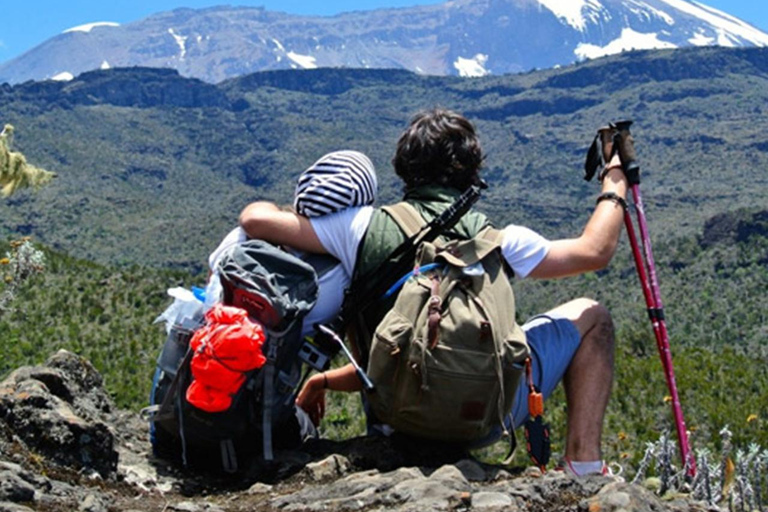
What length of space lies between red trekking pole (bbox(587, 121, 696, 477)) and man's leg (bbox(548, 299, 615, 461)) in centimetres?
42

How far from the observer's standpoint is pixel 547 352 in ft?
13.6

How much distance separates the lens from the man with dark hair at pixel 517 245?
402 cm

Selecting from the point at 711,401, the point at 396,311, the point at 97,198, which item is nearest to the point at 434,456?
the point at 396,311

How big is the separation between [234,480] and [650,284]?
223cm

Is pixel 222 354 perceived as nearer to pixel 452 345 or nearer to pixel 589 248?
pixel 452 345

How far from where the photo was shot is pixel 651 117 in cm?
19662

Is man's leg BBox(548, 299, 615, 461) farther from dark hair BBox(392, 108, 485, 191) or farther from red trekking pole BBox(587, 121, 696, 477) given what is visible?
dark hair BBox(392, 108, 485, 191)

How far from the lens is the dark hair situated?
4.16 meters

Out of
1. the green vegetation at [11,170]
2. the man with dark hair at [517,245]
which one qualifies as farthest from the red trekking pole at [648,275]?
the green vegetation at [11,170]

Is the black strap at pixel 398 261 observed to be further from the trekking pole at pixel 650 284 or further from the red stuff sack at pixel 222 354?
the trekking pole at pixel 650 284

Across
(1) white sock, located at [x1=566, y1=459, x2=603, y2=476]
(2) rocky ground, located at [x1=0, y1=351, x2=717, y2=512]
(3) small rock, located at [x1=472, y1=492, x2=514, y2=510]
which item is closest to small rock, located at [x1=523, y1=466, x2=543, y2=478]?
(2) rocky ground, located at [x1=0, y1=351, x2=717, y2=512]

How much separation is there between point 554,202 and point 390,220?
13985cm

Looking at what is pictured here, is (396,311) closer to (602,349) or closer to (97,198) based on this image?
(602,349)

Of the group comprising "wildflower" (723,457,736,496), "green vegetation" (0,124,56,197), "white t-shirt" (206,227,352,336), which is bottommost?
"wildflower" (723,457,736,496)
